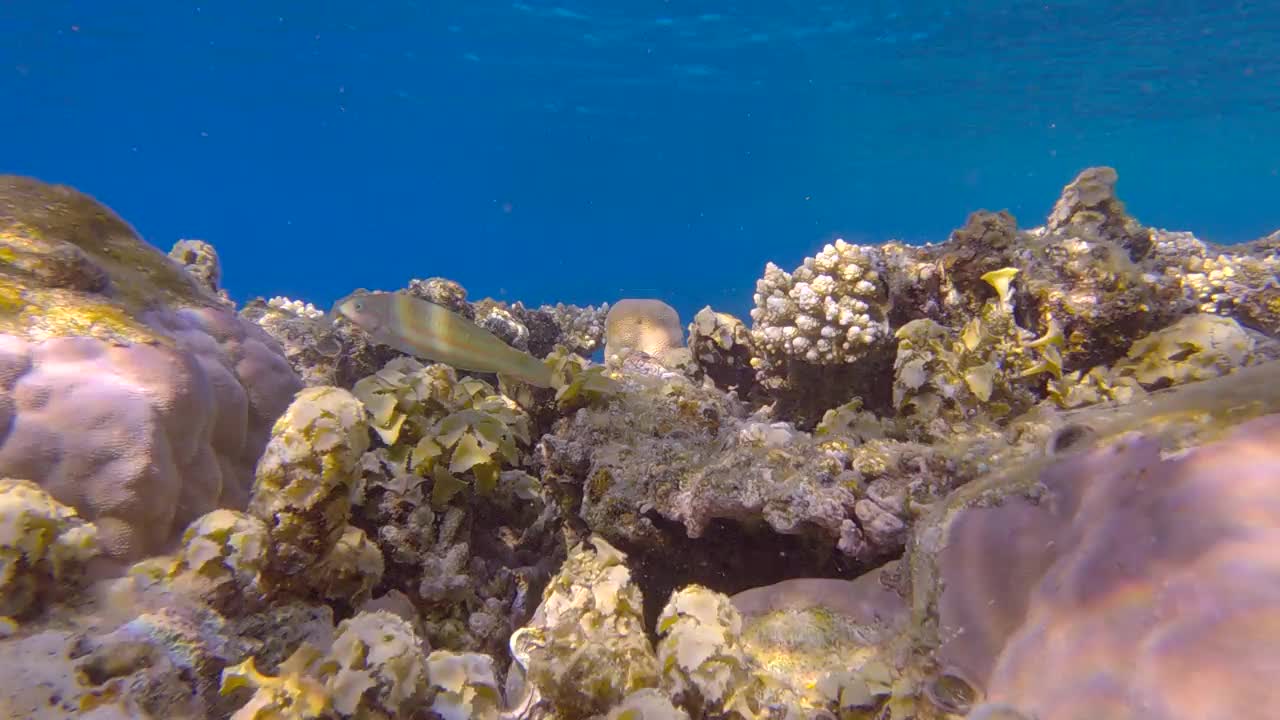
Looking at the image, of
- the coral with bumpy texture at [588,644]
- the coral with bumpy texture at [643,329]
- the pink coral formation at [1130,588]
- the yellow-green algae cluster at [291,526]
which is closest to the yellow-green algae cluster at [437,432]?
the yellow-green algae cluster at [291,526]

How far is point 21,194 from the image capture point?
9.79 feet

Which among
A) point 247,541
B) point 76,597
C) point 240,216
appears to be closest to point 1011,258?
point 247,541

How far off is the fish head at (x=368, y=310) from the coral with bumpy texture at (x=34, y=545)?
5.94 ft

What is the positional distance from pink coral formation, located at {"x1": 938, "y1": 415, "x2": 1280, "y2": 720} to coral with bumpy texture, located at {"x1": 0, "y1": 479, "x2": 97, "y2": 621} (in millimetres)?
2708

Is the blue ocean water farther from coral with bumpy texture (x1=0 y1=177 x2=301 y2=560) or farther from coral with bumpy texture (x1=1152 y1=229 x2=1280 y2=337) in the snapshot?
coral with bumpy texture (x1=0 y1=177 x2=301 y2=560)

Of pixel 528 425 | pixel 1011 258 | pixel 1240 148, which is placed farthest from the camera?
pixel 1240 148

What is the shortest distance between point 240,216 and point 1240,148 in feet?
408

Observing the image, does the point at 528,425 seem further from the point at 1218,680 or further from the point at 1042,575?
the point at 1218,680

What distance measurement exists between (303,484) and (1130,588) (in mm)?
2623

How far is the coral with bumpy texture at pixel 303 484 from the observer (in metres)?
2.34

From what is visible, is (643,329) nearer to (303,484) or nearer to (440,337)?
(440,337)

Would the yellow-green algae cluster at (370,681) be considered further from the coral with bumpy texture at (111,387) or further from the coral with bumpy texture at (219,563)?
the coral with bumpy texture at (111,387)

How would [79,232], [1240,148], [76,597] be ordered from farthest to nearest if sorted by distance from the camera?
1. [1240,148]
2. [79,232]
3. [76,597]

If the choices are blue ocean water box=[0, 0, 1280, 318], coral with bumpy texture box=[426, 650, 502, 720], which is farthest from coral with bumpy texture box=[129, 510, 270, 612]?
blue ocean water box=[0, 0, 1280, 318]
